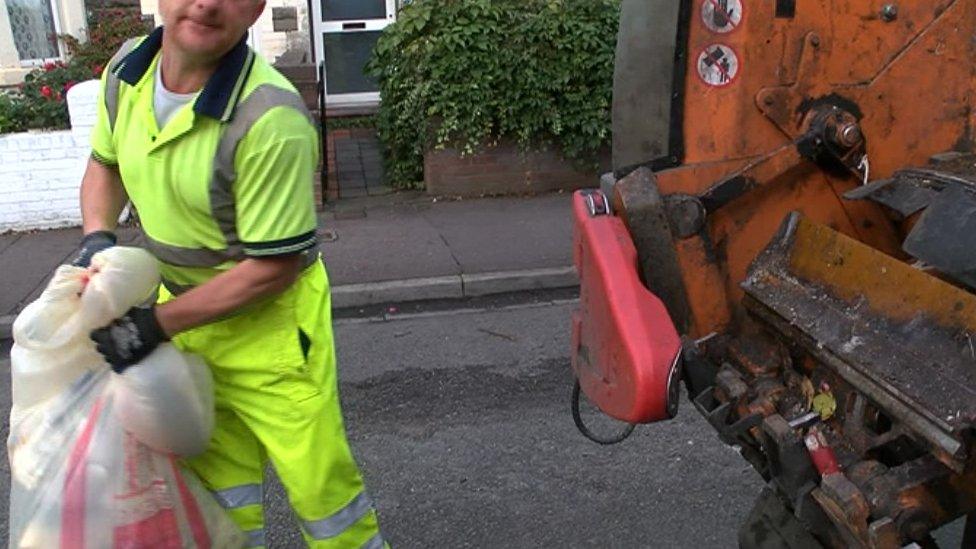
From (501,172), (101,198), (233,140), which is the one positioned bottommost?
(501,172)

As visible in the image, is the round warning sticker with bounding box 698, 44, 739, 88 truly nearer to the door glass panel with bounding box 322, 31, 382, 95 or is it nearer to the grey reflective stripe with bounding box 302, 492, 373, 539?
the grey reflective stripe with bounding box 302, 492, 373, 539

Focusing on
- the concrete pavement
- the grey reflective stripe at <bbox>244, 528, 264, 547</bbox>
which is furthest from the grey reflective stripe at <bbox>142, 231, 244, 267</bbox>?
the concrete pavement

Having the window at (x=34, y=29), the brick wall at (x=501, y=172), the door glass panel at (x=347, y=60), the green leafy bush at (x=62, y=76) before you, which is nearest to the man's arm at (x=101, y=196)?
the brick wall at (x=501, y=172)

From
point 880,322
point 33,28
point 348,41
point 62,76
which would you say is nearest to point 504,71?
point 62,76

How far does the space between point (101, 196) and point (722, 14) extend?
1.55 meters

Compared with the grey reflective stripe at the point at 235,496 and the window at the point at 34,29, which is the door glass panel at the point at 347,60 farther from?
the grey reflective stripe at the point at 235,496

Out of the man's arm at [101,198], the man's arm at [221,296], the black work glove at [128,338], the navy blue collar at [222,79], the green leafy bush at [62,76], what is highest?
the navy blue collar at [222,79]

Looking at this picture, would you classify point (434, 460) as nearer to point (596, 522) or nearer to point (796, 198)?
point (596, 522)

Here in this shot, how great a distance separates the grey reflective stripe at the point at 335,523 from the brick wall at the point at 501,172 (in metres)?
5.76

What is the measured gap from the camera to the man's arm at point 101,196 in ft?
7.73

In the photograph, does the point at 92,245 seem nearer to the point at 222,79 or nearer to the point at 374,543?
the point at 222,79

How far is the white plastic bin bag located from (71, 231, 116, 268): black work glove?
0.37 ft

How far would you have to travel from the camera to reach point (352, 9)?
35.6 feet

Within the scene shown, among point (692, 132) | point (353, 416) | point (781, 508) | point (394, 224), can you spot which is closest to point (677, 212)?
point (692, 132)
